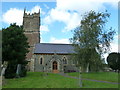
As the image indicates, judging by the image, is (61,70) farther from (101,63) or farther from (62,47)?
(101,63)

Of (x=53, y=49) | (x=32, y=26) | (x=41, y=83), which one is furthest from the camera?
(x=32, y=26)

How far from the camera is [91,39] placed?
29.5 metres

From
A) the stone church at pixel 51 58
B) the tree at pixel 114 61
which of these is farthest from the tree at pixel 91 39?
the tree at pixel 114 61

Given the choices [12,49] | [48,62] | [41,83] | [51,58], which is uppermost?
[12,49]

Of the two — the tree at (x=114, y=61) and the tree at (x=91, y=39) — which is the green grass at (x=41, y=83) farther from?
the tree at (x=114, y=61)

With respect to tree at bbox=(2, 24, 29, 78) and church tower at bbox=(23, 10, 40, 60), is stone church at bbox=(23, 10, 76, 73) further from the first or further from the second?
tree at bbox=(2, 24, 29, 78)

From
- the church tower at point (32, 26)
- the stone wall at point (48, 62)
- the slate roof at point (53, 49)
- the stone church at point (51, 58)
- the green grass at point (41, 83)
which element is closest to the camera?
the green grass at point (41, 83)

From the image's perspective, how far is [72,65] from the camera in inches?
1763

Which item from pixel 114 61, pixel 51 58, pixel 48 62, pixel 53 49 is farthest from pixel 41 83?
pixel 114 61

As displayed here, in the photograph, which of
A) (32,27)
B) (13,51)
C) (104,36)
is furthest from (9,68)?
(32,27)

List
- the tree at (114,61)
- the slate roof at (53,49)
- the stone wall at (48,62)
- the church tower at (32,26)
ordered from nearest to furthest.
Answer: the stone wall at (48,62) → the slate roof at (53,49) → the tree at (114,61) → the church tower at (32,26)

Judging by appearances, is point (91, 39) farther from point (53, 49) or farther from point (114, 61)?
point (114, 61)

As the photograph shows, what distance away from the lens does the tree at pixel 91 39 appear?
29.5 m

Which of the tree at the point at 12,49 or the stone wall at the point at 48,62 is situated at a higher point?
the tree at the point at 12,49
